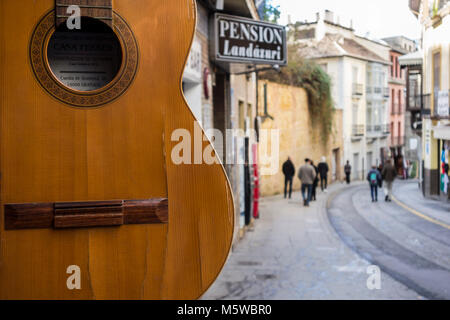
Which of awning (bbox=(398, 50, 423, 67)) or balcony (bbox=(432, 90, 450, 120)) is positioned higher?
awning (bbox=(398, 50, 423, 67))

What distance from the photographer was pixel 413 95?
2287 millimetres

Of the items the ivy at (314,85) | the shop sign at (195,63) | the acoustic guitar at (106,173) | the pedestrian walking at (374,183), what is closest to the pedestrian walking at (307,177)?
the pedestrian walking at (374,183)

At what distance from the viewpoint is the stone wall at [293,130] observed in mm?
15594

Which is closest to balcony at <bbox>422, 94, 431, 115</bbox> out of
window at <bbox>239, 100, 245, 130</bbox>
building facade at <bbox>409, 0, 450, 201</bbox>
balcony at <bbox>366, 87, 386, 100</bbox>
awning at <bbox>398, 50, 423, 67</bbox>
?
building facade at <bbox>409, 0, 450, 201</bbox>

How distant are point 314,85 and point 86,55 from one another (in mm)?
16884

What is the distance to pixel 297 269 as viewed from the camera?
222 inches

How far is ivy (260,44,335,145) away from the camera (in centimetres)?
1642

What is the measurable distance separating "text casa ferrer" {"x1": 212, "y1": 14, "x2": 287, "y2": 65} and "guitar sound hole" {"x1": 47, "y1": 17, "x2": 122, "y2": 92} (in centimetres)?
248

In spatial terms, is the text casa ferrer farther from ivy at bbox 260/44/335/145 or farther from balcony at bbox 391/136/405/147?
ivy at bbox 260/44/335/145

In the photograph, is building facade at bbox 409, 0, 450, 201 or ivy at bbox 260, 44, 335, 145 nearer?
building facade at bbox 409, 0, 450, 201

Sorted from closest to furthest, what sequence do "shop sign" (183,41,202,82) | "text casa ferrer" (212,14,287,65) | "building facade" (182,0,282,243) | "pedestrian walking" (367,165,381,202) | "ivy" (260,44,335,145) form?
"text casa ferrer" (212,14,287,65) < "shop sign" (183,41,202,82) < "building facade" (182,0,282,243) < "pedestrian walking" (367,165,381,202) < "ivy" (260,44,335,145)

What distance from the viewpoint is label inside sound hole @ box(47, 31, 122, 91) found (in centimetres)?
214

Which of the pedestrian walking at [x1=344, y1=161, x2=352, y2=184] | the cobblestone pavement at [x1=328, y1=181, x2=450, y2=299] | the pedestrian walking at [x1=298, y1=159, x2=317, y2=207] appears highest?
the cobblestone pavement at [x1=328, y1=181, x2=450, y2=299]

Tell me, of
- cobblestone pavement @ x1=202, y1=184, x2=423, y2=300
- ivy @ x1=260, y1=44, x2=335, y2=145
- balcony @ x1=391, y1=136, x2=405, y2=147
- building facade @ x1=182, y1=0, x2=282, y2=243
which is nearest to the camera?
balcony @ x1=391, y1=136, x2=405, y2=147
